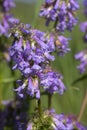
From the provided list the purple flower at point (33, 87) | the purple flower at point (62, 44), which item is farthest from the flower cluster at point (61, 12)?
the purple flower at point (33, 87)

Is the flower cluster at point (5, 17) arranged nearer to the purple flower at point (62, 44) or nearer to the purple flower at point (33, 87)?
the purple flower at point (62, 44)

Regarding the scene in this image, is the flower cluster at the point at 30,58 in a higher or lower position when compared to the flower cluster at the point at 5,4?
lower

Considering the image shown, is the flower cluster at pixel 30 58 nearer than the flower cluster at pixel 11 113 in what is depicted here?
Yes

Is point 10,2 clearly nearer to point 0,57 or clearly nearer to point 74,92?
point 0,57

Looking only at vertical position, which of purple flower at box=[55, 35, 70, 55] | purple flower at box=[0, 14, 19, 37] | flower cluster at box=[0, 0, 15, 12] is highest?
flower cluster at box=[0, 0, 15, 12]

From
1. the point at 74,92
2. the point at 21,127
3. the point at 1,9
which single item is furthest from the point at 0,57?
the point at 21,127

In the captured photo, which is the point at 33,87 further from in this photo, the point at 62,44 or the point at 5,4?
the point at 5,4

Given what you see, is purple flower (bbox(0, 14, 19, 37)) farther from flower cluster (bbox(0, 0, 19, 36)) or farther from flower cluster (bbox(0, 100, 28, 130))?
flower cluster (bbox(0, 100, 28, 130))

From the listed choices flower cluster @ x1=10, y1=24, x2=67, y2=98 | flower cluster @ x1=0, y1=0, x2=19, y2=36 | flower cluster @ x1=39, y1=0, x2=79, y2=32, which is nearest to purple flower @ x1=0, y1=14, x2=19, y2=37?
flower cluster @ x1=0, y1=0, x2=19, y2=36

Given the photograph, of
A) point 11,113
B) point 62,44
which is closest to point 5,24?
point 11,113
